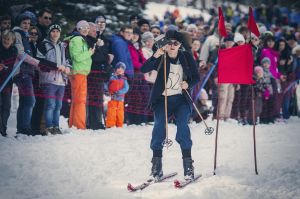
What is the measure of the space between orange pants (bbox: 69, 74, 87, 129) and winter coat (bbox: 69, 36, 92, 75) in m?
0.14

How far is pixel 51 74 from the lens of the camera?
941 centimetres

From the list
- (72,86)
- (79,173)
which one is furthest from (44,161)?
(72,86)

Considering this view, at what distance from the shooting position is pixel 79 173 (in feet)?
22.9

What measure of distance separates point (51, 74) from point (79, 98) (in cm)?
84

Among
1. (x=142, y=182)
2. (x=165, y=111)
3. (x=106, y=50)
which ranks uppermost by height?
(x=106, y=50)

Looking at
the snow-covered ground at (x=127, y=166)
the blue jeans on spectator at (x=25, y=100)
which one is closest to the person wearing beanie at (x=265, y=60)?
the snow-covered ground at (x=127, y=166)

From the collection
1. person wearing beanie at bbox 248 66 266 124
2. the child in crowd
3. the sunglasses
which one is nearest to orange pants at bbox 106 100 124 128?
the child in crowd

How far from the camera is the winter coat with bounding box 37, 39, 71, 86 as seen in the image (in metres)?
9.39

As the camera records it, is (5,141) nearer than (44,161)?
No

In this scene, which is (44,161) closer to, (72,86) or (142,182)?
(142,182)

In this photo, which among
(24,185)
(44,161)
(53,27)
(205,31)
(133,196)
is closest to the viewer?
(133,196)

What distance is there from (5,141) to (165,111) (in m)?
3.33

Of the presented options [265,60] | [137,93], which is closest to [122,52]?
[137,93]

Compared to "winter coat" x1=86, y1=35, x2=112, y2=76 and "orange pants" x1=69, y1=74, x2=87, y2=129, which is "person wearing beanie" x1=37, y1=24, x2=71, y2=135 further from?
"winter coat" x1=86, y1=35, x2=112, y2=76
